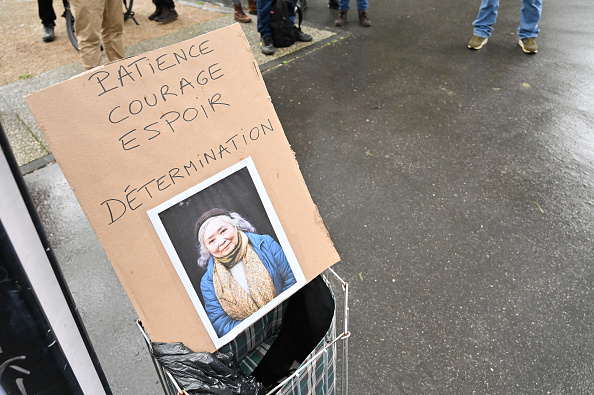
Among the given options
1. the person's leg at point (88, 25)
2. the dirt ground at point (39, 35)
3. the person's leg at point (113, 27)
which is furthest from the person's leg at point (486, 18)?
the person's leg at point (88, 25)

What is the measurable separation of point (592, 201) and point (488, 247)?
909 mm

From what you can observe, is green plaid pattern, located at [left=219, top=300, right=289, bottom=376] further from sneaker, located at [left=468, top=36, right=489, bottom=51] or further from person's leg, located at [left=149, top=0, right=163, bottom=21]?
person's leg, located at [left=149, top=0, right=163, bottom=21]

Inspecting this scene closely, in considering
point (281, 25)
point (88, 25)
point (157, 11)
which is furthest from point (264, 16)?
point (88, 25)

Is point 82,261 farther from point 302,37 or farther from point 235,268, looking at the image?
point 302,37

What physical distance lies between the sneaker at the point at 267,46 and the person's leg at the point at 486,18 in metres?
2.27

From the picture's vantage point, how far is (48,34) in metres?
5.36

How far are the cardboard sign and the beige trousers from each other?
3002 millimetres

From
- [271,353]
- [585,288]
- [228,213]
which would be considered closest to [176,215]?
[228,213]

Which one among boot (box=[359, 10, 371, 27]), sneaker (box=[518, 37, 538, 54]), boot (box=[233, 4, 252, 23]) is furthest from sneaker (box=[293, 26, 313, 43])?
sneaker (box=[518, 37, 538, 54])

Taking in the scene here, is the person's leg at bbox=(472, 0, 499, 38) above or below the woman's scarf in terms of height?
below

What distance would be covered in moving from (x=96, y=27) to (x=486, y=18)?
12.9 ft

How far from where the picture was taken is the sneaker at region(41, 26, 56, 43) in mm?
5359

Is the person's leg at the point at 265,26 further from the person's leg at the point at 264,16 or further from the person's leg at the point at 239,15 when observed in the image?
the person's leg at the point at 239,15

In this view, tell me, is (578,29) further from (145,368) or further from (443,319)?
(145,368)
